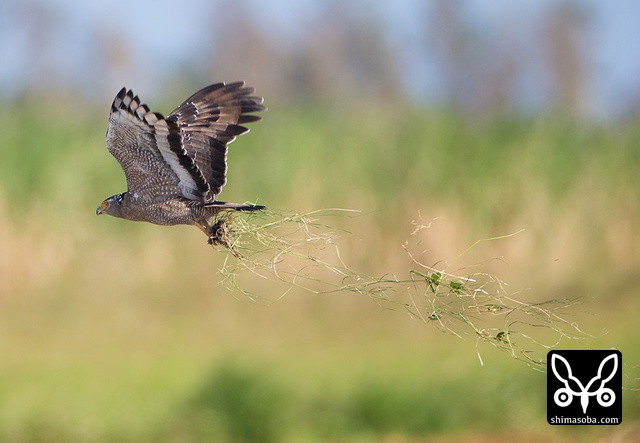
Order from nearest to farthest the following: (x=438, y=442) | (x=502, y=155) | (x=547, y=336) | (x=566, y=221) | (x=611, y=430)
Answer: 1. (x=611, y=430)
2. (x=438, y=442)
3. (x=547, y=336)
4. (x=566, y=221)
5. (x=502, y=155)

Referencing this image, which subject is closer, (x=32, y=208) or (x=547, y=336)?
(x=547, y=336)

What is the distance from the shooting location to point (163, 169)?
6.08 meters

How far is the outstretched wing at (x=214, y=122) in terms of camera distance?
645 centimetres

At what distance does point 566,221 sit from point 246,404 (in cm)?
347

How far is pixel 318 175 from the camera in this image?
12422 millimetres

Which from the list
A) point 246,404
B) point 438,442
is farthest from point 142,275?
point 438,442

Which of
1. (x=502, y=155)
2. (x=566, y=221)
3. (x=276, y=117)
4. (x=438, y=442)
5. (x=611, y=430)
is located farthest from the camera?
(x=276, y=117)

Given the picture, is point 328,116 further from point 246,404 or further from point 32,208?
point 246,404

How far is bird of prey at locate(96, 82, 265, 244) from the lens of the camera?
583 centimetres

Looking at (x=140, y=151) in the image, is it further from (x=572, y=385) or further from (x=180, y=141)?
(x=572, y=385)

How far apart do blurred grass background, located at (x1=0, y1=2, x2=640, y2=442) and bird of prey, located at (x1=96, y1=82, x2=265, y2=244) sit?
A: 4.32m

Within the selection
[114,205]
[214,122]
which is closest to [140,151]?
[114,205]

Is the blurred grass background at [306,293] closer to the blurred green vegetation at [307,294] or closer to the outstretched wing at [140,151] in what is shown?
the blurred green vegetation at [307,294]

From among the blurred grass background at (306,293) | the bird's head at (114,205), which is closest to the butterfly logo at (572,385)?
the blurred grass background at (306,293)
